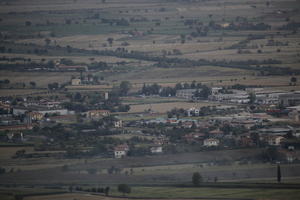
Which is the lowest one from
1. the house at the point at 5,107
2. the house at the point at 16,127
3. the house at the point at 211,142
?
the house at the point at 211,142

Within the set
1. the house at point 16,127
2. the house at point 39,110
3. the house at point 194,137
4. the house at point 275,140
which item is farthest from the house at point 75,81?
the house at point 275,140

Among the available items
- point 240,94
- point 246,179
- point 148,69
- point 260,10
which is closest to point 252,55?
point 148,69

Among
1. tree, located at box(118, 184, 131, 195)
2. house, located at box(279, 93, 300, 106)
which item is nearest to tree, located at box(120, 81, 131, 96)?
house, located at box(279, 93, 300, 106)

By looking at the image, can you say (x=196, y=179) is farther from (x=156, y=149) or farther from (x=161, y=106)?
(x=161, y=106)

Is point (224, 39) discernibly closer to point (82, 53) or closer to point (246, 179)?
point (82, 53)

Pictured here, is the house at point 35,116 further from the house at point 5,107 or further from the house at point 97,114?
the house at point 97,114
